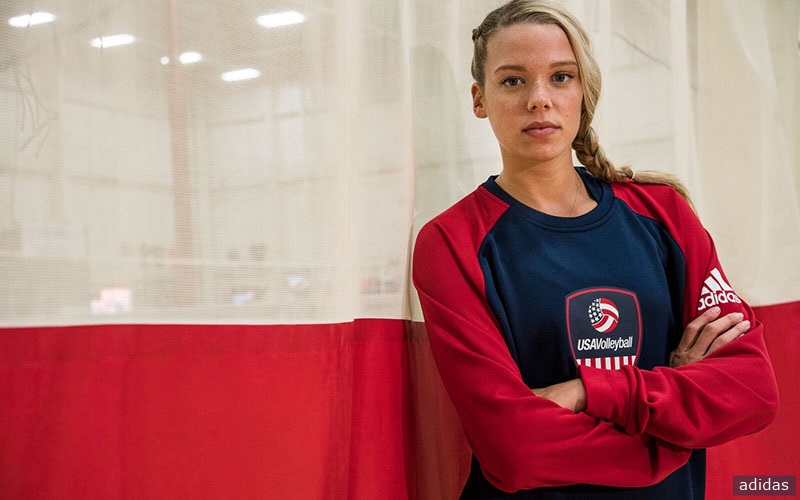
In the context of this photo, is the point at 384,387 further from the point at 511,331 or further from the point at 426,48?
the point at 426,48

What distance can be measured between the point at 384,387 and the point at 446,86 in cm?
52

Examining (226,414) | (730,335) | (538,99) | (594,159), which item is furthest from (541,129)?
(226,414)

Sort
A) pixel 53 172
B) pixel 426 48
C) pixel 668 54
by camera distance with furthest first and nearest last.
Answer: pixel 668 54
pixel 426 48
pixel 53 172

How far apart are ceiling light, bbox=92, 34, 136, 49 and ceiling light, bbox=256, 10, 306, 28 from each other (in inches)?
7.1

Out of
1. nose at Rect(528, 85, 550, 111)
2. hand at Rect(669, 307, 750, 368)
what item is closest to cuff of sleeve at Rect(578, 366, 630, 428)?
hand at Rect(669, 307, 750, 368)

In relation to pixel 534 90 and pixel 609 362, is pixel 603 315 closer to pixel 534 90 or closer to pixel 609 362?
pixel 609 362

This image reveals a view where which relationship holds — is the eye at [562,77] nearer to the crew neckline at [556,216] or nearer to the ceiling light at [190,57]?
the crew neckline at [556,216]

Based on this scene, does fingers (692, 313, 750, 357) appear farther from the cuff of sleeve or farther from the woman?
the cuff of sleeve

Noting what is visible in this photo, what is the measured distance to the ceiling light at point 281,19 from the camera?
941 mm

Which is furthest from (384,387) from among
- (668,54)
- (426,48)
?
(668,54)

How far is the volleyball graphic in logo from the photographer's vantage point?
1073 millimetres

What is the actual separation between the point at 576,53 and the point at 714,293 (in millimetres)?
416

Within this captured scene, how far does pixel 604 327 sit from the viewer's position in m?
1.08

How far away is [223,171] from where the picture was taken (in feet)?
2.94
